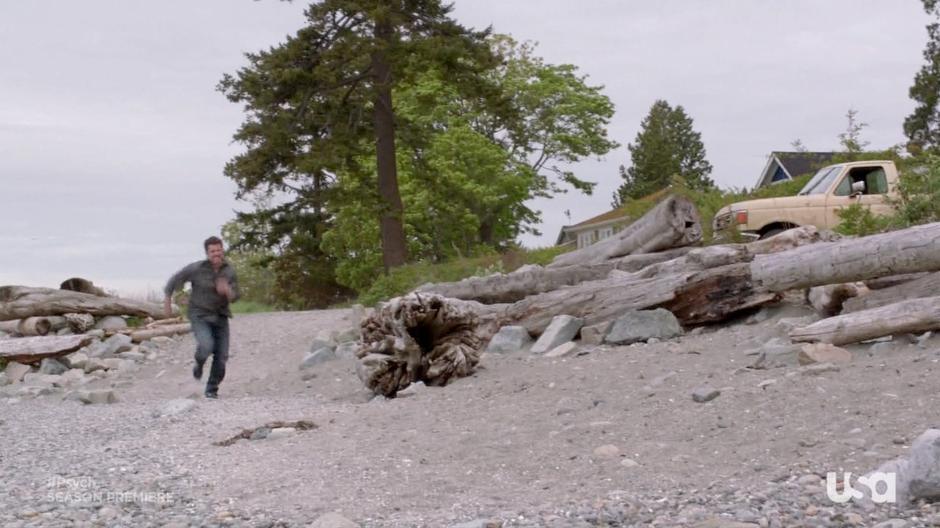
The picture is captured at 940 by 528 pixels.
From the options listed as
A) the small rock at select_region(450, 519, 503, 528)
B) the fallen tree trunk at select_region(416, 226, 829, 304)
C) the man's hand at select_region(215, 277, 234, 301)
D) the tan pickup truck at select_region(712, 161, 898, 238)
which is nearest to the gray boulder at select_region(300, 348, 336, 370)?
the fallen tree trunk at select_region(416, 226, 829, 304)

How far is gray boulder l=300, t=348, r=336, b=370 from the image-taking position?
14.0 meters

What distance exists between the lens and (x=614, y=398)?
8141 millimetres

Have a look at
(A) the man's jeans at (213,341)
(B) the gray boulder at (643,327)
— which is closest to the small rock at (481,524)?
(B) the gray boulder at (643,327)

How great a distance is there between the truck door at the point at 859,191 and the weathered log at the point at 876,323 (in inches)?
393

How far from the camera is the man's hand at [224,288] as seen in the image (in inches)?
457

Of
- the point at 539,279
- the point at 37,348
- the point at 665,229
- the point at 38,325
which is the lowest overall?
the point at 37,348

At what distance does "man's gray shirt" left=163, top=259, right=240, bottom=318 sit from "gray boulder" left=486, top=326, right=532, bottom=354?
9.51 feet

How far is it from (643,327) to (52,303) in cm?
1240

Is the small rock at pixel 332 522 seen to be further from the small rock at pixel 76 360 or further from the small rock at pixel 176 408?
the small rock at pixel 76 360

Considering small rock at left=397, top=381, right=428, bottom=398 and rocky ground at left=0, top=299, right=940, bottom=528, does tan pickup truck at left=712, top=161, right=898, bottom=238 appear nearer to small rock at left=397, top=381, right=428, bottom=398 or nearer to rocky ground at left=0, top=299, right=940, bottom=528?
rocky ground at left=0, top=299, right=940, bottom=528

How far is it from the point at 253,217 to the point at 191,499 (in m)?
29.1

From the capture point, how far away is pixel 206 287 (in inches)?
463

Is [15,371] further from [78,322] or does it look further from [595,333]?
[595,333]

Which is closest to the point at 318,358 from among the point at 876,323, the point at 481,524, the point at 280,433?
the point at 280,433
